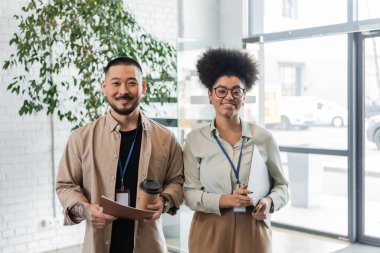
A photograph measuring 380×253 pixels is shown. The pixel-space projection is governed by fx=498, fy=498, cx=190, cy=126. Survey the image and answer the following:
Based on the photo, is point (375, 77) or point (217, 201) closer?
point (217, 201)

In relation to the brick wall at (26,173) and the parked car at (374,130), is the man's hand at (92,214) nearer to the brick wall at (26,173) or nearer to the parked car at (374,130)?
the brick wall at (26,173)

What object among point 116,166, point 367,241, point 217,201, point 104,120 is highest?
point 104,120

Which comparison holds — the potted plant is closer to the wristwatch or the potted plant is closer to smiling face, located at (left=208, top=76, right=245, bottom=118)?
smiling face, located at (left=208, top=76, right=245, bottom=118)

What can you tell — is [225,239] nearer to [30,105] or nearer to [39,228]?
[30,105]

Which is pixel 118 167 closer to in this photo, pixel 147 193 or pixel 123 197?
pixel 123 197

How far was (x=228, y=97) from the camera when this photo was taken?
2164 mm

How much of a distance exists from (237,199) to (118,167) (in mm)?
524

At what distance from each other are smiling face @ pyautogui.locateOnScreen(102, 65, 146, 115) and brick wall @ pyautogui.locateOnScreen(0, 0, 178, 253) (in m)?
2.86

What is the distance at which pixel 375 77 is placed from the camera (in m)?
4.88

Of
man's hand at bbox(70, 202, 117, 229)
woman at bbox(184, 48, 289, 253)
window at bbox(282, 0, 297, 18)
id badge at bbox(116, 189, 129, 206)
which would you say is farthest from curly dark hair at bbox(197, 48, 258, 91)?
window at bbox(282, 0, 297, 18)

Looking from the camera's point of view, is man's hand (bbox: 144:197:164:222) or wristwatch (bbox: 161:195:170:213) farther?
wristwatch (bbox: 161:195:170:213)

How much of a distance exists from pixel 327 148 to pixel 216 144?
336 centimetres

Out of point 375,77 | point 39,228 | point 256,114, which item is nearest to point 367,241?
point 375,77

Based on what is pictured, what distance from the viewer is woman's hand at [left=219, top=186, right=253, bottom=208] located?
2037mm
